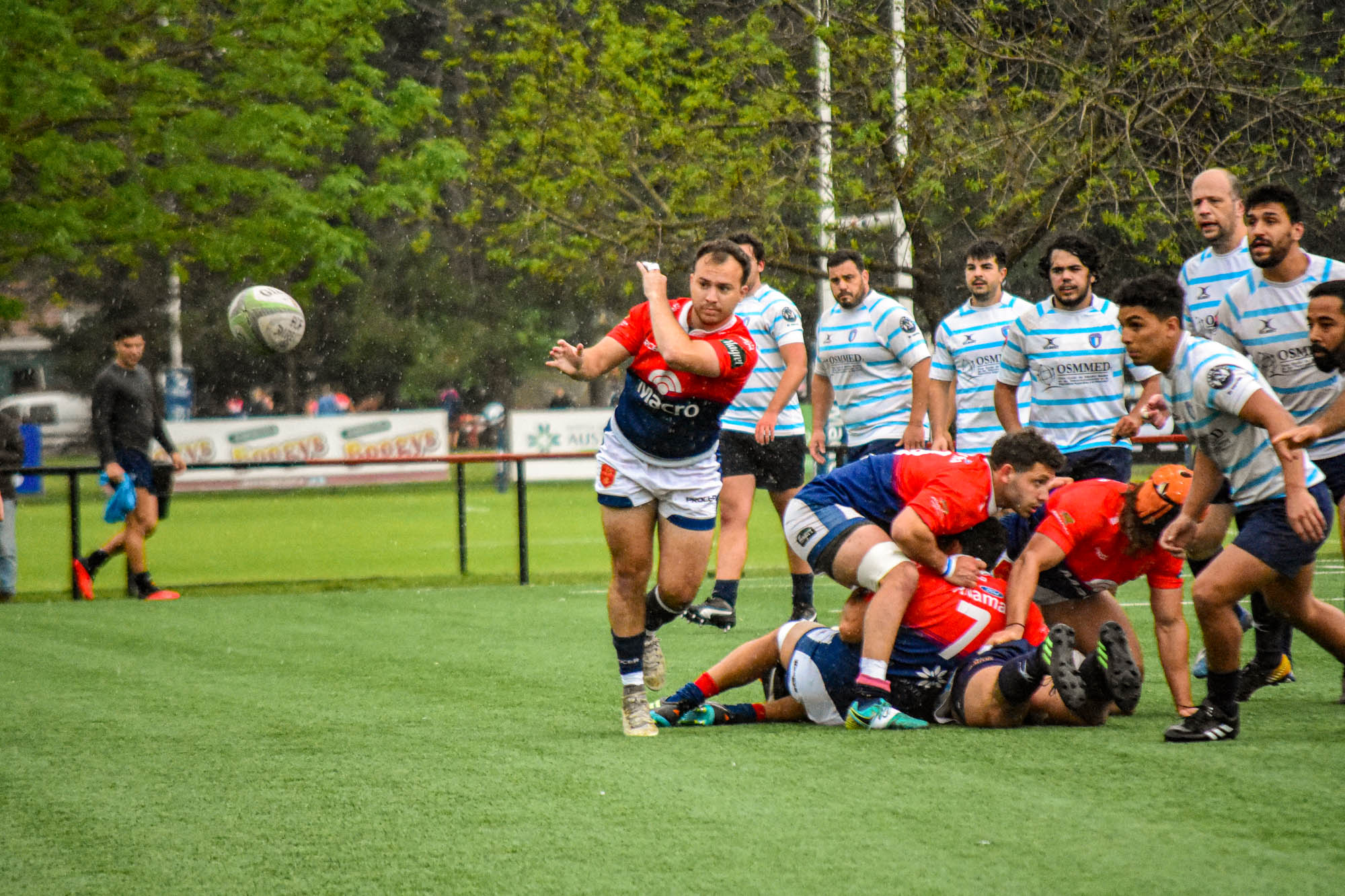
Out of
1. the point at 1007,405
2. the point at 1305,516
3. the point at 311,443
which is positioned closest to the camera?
the point at 1305,516

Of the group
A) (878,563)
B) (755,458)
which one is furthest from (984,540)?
(755,458)

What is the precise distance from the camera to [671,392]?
592cm

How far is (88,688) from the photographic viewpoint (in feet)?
23.6

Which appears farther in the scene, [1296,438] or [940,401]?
[940,401]

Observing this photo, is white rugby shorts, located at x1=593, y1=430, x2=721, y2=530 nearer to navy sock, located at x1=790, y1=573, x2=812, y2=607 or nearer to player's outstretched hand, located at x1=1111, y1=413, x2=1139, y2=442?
player's outstretched hand, located at x1=1111, y1=413, x2=1139, y2=442

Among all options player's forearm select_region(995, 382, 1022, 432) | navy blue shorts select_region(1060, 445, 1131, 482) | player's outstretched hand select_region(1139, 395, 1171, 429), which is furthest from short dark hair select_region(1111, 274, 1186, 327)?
player's forearm select_region(995, 382, 1022, 432)

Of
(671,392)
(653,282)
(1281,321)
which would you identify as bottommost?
(671,392)

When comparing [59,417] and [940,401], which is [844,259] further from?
[59,417]

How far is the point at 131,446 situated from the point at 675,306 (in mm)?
6926

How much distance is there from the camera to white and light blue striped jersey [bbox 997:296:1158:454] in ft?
25.9

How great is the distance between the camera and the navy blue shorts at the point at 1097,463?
7.92 m

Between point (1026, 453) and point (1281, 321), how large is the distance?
122cm

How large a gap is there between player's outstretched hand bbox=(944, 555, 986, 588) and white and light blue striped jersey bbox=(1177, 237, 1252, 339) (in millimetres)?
1741

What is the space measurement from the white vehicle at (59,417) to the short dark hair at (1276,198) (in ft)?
124
